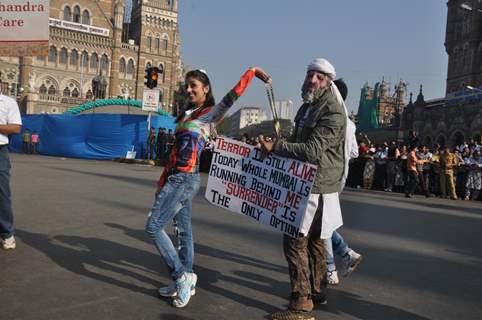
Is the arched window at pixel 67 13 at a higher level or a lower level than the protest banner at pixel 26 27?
higher

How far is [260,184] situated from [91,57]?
208 feet

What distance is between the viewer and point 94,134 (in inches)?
1054

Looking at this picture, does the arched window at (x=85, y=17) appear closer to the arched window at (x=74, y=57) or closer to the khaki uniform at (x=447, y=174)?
the arched window at (x=74, y=57)

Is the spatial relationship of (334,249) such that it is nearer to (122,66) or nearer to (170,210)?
(170,210)

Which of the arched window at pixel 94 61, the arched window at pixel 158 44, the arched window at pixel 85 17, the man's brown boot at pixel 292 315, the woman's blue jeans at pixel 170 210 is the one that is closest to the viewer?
the man's brown boot at pixel 292 315

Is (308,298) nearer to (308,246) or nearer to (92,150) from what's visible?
(308,246)

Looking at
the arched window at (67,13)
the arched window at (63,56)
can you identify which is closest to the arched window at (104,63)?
the arched window at (63,56)

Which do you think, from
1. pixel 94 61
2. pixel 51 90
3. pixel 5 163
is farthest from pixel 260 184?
pixel 94 61

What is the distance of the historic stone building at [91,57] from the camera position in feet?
191

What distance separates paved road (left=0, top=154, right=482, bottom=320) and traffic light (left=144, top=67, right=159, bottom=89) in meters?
12.7

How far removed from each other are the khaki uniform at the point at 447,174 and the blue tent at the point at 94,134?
50.9 feet

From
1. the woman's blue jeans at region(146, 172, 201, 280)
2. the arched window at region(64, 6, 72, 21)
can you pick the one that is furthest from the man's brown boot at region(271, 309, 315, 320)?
the arched window at region(64, 6, 72, 21)

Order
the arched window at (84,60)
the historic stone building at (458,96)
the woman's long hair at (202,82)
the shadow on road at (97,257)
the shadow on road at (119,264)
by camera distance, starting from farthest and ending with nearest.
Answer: the arched window at (84,60)
the historic stone building at (458,96)
the shadow on road at (97,257)
the shadow on road at (119,264)
the woman's long hair at (202,82)

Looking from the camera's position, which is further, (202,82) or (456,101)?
(456,101)
